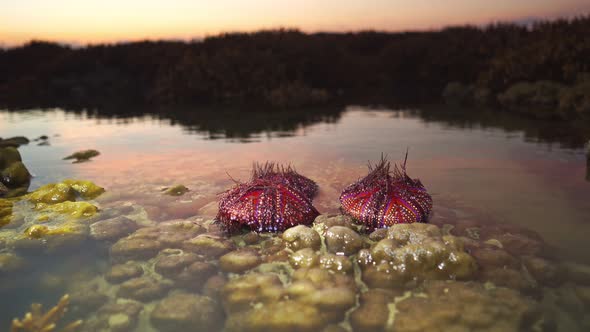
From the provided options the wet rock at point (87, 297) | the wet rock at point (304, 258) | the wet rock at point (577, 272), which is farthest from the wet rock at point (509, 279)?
the wet rock at point (87, 297)

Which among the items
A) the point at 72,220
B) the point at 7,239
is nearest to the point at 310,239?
the point at 72,220

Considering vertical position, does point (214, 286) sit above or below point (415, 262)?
below

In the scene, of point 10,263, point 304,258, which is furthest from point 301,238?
point 10,263

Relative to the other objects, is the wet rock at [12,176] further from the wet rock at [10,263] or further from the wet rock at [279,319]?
the wet rock at [279,319]

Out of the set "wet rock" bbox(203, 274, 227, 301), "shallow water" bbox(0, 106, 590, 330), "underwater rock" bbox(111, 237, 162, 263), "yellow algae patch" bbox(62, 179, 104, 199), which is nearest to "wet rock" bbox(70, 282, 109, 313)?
"shallow water" bbox(0, 106, 590, 330)

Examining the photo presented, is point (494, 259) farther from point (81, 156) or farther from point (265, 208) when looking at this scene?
point (81, 156)
